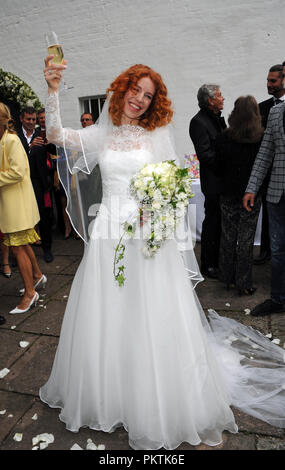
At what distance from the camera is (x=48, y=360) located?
10.1 ft

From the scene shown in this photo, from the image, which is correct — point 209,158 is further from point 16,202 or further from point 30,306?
point 30,306

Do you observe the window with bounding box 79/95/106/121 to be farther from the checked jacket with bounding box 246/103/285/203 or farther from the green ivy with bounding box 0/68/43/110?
the checked jacket with bounding box 246/103/285/203

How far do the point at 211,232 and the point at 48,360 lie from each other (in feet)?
8.56

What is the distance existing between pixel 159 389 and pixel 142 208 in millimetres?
1085

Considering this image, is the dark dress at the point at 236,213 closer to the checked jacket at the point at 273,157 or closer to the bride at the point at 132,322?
the checked jacket at the point at 273,157

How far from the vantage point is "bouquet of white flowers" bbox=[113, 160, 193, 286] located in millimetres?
1990

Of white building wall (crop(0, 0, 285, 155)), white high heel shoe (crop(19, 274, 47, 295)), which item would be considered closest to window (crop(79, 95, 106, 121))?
white building wall (crop(0, 0, 285, 155))

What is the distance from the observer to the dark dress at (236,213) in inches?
152

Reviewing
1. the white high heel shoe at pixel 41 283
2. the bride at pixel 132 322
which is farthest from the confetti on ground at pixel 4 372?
the white high heel shoe at pixel 41 283

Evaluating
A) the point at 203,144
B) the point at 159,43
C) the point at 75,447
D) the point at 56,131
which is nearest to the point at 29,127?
the point at 159,43

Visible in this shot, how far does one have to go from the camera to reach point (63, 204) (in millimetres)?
6918

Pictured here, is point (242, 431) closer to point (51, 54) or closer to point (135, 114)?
point (135, 114)

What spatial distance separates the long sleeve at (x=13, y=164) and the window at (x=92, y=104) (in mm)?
4295

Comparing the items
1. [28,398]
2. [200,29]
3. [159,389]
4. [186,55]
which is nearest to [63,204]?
[186,55]
